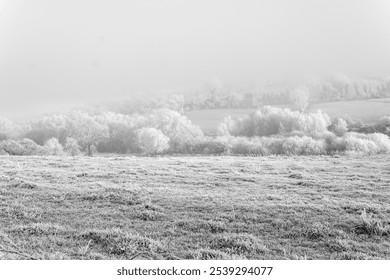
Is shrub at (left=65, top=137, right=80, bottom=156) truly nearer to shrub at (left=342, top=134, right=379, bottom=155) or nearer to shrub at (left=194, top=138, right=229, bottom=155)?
shrub at (left=194, top=138, right=229, bottom=155)

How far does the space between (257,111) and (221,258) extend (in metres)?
4.09

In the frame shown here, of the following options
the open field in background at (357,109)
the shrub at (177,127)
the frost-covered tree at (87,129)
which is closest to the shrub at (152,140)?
the shrub at (177,127)

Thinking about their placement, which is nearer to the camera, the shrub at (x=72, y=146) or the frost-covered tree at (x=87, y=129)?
the frost-covered tree at (x=87, y=129)

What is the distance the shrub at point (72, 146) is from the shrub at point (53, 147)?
1.08 feet

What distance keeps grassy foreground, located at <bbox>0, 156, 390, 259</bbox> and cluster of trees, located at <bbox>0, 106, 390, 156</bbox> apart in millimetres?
398

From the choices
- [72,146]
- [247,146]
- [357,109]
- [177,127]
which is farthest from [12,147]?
[357,109]

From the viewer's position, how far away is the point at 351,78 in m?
8.50

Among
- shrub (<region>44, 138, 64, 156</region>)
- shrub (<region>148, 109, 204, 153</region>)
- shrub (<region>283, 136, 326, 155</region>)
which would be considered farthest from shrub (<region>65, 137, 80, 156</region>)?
shrub (<region>283, 136, 326, 155</region>)

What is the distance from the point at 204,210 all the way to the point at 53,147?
7.27 metres

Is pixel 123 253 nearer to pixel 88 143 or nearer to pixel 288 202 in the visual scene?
pixel 288 202

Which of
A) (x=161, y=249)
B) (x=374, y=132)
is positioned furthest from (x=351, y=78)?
(x=161, y=249)

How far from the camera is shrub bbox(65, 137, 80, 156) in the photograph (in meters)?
12.4

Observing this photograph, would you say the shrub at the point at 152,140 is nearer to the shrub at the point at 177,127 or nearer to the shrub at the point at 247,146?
Result: the shrub at the point at 177,127

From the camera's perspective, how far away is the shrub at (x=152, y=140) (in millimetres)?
10312
